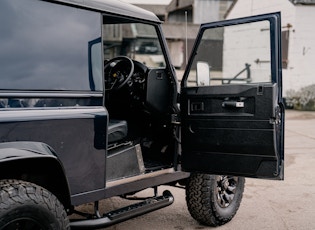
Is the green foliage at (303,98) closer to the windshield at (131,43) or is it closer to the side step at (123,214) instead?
the windshield at (131,43)

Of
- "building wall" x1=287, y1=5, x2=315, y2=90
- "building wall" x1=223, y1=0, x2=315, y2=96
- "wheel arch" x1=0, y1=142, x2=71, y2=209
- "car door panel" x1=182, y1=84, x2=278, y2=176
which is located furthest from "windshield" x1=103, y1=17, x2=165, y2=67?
"wheel arch" x1=0, y1=142, x2=71, y2=209

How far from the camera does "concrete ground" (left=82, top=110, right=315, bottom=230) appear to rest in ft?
15.0

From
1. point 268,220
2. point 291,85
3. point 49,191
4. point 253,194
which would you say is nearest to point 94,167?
point 49,191

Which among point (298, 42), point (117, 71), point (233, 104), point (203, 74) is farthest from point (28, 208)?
point (298, 42)

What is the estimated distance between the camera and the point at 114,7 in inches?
140

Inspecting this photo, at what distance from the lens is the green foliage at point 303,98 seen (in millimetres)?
15062

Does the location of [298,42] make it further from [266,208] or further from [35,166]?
[35,166]

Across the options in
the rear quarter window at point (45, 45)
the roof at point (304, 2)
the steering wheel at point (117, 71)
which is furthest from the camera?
the roof at point (304, 2)

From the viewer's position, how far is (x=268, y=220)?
187 inches

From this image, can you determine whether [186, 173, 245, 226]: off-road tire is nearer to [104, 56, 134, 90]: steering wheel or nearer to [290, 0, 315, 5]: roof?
[104, 56, 134, 90]: steering wheel

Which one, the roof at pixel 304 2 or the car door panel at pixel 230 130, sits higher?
the roof at pixel 304 2

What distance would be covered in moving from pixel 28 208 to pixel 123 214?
1.01m

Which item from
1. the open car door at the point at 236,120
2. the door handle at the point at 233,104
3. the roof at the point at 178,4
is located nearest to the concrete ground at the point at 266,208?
the open car door at the point at 236,120

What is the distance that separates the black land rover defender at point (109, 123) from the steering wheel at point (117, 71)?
0.01 meters
